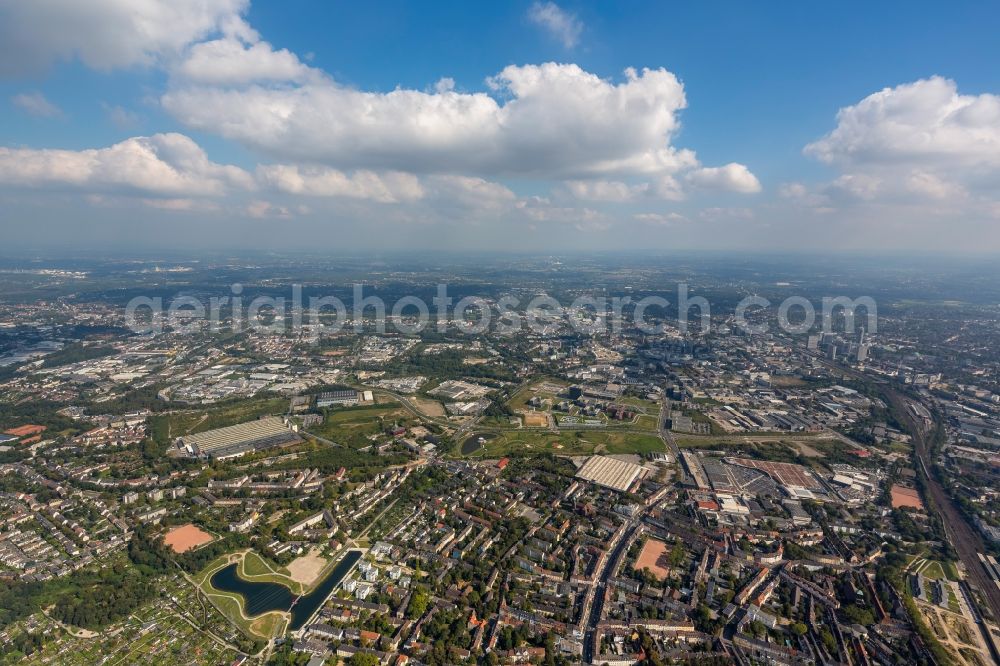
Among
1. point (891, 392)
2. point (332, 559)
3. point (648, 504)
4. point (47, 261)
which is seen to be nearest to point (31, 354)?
point (332, 559)

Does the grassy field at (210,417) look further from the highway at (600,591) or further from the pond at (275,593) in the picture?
the highway at (600,591)

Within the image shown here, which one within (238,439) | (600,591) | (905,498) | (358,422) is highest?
(905,498)

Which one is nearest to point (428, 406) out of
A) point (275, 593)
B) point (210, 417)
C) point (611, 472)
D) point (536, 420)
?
point (536, 420)

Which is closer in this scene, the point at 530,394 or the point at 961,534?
the point at 961,534

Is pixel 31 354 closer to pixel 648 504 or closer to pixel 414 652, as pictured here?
pixel 414 652

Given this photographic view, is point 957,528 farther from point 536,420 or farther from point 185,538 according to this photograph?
point 185,538

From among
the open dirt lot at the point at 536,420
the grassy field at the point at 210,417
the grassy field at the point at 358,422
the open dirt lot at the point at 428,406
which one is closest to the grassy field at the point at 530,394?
the open dirt lot at the point at 536,420

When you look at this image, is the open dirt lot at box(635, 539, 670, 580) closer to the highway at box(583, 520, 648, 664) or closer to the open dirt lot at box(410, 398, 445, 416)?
the highway at box(583, 520, 648, 664)
